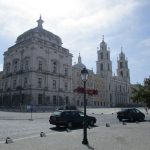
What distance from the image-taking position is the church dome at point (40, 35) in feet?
204

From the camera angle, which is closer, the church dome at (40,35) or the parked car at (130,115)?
the parked car at (130,115)

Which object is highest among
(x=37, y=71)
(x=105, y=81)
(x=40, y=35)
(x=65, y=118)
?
(x=40, y=35)

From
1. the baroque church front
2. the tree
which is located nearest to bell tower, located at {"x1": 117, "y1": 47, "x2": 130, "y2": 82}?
the baroque church front

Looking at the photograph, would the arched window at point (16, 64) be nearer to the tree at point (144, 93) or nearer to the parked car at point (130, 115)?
the tree at point (144, 93)

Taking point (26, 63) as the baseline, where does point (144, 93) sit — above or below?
below

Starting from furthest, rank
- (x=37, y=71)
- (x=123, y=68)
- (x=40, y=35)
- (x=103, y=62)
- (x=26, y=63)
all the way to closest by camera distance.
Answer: (x=123, y=68) < (x=103, y=62) < (x=40, y=35) < (x=26, y=63) < (x=37, y=71)

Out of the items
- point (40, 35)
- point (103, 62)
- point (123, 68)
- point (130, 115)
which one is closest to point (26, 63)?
point (40, 35)

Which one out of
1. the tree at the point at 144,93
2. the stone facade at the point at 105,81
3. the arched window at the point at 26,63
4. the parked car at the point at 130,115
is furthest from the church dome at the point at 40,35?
the parked car at the point at 130,115

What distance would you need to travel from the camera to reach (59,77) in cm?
6619

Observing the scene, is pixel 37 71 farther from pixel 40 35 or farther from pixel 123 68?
pixel 123 68

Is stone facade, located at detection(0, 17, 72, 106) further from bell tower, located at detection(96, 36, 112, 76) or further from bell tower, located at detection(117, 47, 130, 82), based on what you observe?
bell tower, located at detection(117, 47, 130, 82)

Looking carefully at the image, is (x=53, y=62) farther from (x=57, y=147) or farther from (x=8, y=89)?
(x=57, y=147)

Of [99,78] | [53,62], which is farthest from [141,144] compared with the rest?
[99,78]

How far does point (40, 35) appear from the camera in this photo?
62812mm
